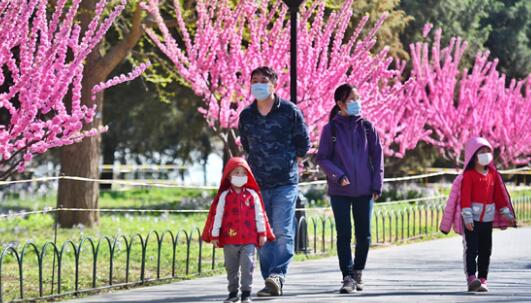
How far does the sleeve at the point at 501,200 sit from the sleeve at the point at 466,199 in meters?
0.30

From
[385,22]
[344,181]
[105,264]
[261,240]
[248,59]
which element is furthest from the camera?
[385,22]

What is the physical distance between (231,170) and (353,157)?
154 cm

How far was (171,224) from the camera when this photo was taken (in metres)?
22.6

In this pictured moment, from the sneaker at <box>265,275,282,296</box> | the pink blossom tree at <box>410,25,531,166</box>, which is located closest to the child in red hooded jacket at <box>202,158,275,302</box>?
the sneaker at <box>265,275,282,296</box>

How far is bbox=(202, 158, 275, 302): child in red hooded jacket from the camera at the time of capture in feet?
30.6

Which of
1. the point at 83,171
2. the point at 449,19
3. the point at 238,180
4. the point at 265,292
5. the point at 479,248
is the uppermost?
the point at 449,19

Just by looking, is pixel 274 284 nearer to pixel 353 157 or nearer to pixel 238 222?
pixel 238 222

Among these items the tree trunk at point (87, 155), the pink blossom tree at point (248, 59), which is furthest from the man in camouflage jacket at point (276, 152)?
the tree trunk at point (87, 155)

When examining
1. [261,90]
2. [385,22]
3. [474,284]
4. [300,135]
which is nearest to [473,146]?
[474,284]

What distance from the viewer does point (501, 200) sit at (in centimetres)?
1080

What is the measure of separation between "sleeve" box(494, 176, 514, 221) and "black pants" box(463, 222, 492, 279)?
162 mm

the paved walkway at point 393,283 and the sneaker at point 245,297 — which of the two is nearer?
the sneaker at point 245,297

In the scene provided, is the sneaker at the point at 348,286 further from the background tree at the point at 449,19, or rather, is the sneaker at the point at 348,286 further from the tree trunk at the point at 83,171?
the background tree at the point at 449,19

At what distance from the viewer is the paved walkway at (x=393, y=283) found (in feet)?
33.3
